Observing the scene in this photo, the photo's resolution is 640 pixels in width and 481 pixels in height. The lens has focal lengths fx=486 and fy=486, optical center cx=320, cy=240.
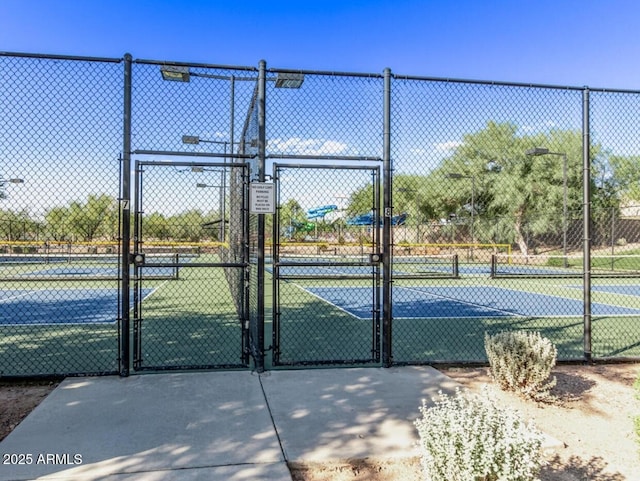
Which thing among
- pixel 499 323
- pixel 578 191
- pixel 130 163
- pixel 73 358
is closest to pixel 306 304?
pixel 499 323

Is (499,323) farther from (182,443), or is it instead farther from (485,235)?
(485,235)

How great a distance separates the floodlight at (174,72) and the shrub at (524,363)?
4.17m

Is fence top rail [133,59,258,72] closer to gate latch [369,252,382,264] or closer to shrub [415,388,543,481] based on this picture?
gate latch [369,252,382,264]

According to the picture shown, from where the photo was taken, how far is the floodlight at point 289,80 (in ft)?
17.3

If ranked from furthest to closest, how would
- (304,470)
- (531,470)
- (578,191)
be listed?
(578,191) < (304,470) < (531,470)

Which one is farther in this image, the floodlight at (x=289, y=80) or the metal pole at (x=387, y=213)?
the metal pole at (x=387, y=213)

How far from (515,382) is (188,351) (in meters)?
4.11

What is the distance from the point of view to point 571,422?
409cm

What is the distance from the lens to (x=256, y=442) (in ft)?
11.4

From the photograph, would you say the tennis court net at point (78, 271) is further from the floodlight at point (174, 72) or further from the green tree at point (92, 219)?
the floodlight at point (174, 72)

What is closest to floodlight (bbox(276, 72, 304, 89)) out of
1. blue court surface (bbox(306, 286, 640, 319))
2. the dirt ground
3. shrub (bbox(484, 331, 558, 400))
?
shrub (bbox(484, 331, 558, 400))

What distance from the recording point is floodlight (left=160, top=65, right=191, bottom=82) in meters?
5.03

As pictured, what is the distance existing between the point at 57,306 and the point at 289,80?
866 centimetres

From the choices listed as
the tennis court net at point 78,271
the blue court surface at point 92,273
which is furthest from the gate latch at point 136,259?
the blue court surface at point 92,273
